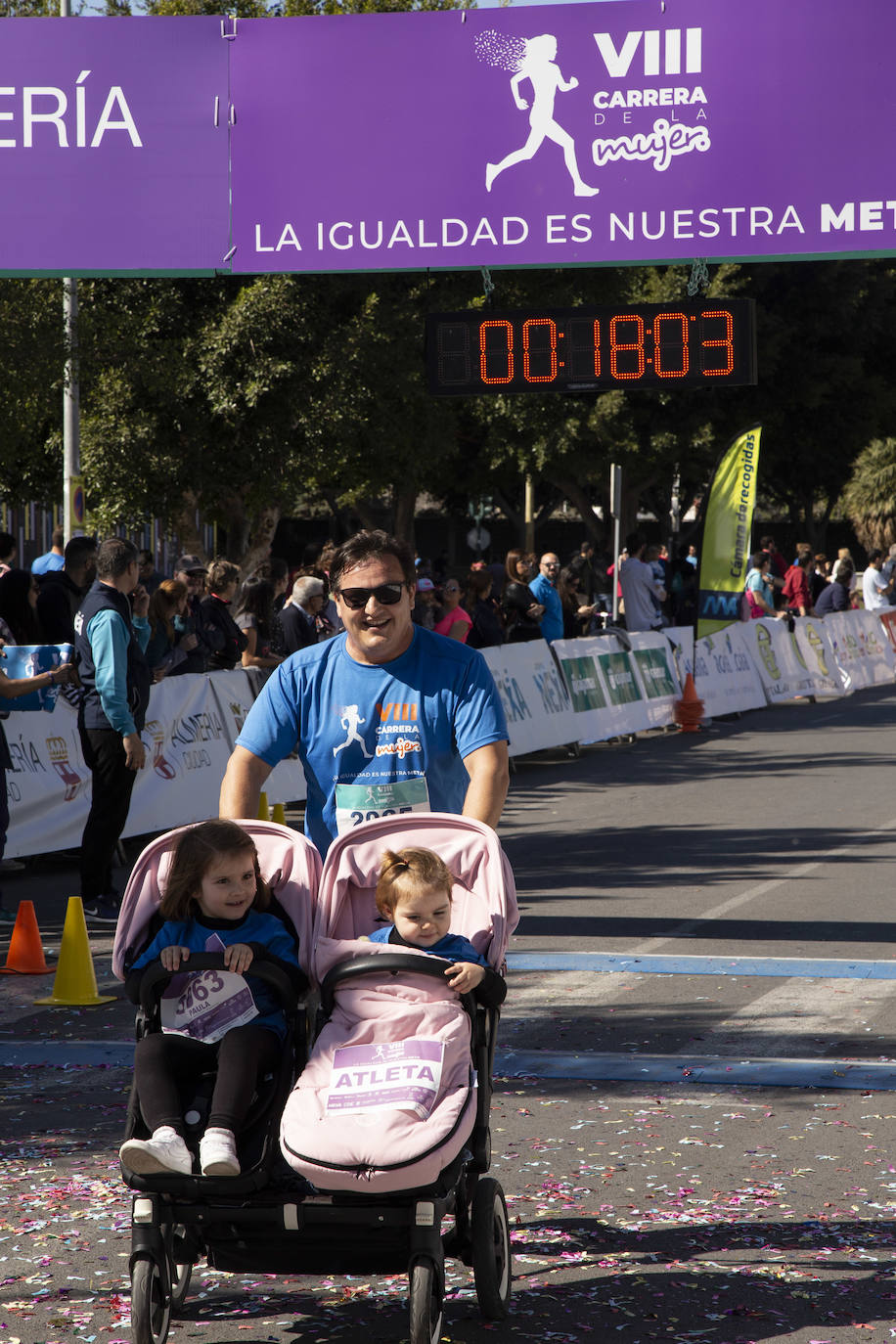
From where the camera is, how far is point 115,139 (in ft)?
39.2

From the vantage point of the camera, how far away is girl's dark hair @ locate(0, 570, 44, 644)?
13445mm

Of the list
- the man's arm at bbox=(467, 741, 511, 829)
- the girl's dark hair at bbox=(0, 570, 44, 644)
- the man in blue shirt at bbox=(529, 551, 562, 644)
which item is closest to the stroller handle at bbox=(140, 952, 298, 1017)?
the man's arm at bbox=(467, 741, 511, 829)

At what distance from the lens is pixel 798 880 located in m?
10.9

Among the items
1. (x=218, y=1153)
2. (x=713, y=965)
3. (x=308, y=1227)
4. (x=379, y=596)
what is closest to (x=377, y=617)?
(x=379, y=596)

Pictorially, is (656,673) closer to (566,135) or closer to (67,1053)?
(566,135)

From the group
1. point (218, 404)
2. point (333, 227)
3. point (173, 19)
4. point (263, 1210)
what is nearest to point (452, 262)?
point (333, 227)

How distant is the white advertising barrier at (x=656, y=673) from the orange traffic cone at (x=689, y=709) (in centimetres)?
16

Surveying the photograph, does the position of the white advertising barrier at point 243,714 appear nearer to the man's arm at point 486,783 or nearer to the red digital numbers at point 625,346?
the red digital numbers at point 625,346

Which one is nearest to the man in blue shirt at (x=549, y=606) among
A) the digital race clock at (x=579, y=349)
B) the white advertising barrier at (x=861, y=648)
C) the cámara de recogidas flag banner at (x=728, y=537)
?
the cámara de recogidas flag banner at (x=728, y=537)

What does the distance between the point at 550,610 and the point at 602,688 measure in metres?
1.23

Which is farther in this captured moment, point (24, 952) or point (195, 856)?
point (24, 952)

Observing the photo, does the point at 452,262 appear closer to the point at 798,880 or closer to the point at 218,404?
the point at 798,880

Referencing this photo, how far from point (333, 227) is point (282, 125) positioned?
31.3 inches

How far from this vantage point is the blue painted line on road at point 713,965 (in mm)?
8242
